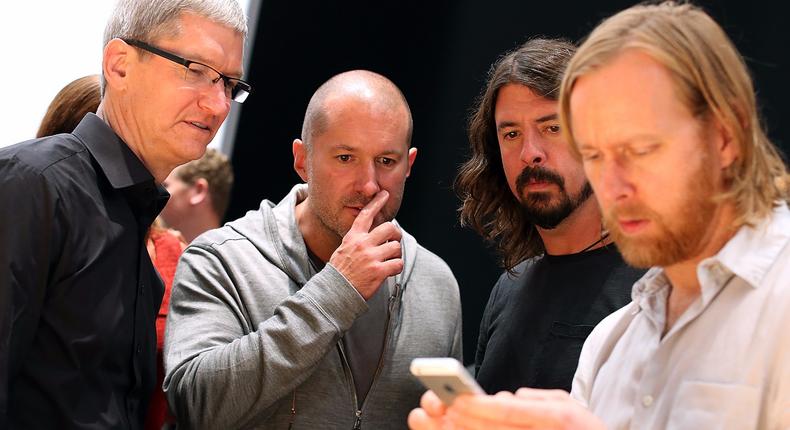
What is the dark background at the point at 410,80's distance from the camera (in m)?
4.76

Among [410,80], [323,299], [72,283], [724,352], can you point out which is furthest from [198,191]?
[724,352]

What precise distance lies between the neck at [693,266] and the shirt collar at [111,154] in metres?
1.11

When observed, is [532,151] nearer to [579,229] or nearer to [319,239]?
[579,229]

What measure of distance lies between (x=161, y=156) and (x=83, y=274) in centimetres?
38

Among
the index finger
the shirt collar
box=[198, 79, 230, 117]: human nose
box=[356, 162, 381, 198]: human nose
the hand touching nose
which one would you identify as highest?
box=[198, 79, 230, 117]: human nose

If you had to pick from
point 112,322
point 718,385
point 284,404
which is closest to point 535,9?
point 284,404

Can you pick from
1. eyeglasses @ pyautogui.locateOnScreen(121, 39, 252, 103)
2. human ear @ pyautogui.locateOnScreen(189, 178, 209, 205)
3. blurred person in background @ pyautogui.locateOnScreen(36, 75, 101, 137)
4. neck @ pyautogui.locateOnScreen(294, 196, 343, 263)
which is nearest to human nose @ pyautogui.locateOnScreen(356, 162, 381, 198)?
neck @ pyautogui.locateOnScreen(294, 196, 343, 263)

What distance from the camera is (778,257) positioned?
149cm

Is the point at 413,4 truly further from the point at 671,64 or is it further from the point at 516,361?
the point at 671,64

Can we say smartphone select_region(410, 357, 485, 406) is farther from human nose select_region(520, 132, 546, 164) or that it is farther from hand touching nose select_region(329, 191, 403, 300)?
human nose select_region(520, 132, 546, 164)

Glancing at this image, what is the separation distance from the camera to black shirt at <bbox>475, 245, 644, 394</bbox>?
7.61 feet

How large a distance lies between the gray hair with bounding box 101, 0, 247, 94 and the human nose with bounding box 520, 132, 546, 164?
78 centimetres

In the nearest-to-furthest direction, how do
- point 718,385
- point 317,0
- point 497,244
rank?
point 718,385
point 497,244
point 317,0

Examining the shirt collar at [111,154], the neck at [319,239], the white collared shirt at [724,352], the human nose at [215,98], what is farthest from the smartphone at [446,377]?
the neck at [319,239]
